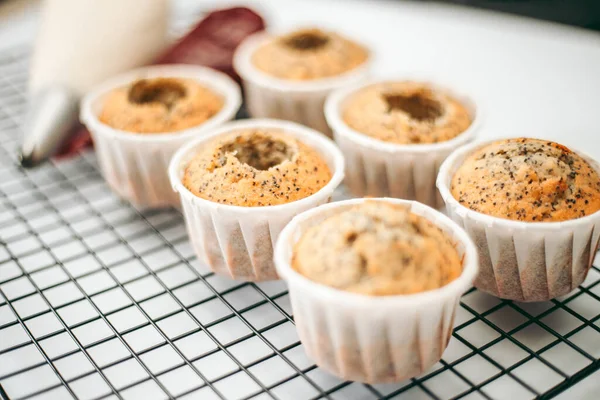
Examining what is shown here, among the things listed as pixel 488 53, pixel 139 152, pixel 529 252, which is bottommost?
pixel 488 53

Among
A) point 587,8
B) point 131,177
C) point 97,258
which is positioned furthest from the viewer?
point 587,8

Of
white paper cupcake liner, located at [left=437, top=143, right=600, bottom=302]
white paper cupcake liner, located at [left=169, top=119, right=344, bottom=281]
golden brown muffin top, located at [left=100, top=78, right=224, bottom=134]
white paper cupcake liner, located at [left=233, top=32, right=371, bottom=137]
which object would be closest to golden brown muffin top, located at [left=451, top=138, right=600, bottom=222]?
white paper cupcake liner, located at [left=437, top=143, right=600, bottom=302]

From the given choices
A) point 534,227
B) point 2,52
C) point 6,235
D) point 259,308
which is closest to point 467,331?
point 534,227

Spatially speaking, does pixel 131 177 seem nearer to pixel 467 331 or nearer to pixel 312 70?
pixel 312 70

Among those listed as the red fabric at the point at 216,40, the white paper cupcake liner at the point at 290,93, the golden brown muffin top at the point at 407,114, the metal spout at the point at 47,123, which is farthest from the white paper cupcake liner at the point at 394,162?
the metal spout at the point at 47,123

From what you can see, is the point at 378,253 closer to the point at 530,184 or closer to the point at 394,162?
the point at 530,184

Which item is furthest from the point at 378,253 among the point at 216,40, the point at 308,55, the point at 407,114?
the point at 216,40

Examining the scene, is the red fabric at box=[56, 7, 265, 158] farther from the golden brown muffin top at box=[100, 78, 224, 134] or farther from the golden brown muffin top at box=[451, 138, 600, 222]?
the golden brown muffin top at box=[451, 138, 600, 222]
